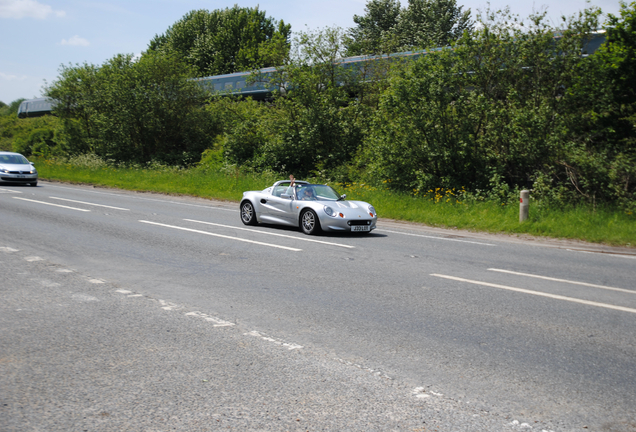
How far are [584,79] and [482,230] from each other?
8459mm

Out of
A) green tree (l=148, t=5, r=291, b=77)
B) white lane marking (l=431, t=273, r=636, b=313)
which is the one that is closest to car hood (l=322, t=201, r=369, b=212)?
white lane marking (l=431, t=273, r=636, b=313)

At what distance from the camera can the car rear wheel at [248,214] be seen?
1391 cm

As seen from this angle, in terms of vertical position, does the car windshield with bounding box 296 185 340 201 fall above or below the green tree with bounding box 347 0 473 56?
below

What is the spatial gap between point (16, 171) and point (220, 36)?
46.6 meters

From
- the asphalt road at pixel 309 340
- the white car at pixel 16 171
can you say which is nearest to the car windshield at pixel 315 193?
the asphalt road at pixel 309 340

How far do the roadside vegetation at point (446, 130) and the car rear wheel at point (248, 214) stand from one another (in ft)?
16.9

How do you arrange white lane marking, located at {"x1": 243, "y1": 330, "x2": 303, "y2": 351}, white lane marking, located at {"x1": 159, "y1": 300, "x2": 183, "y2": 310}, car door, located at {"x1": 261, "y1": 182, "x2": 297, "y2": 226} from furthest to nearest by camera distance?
car door, located at {"x1": 261, "y1": 182, "x2": 297, "y2": 226} → white lane marking, located at {"x1": 159, "y1": 300, "x2": 183, "y2": 310} → white lane marking, located at {"x1": 243, "y1": 330, "x2": 303, "y2": 351}

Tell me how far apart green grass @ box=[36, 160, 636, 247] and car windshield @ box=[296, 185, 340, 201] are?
150 inches

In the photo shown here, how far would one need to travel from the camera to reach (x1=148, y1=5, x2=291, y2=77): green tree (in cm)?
6644

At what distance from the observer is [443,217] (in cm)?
1593

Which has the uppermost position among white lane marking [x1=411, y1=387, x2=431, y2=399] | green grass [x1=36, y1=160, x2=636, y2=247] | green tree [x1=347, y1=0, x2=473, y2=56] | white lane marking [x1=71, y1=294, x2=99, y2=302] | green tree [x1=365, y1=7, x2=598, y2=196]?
green tree [x1=347, y1=0, x2=473, y2=56]

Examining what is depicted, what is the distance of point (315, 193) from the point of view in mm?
13289

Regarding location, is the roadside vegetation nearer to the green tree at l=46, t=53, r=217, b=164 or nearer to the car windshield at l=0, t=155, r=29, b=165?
the green tree at l=46, t=53, r=217, b=164

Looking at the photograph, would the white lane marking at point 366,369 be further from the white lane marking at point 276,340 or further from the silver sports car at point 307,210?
the silver sports car at point 307,210
